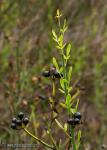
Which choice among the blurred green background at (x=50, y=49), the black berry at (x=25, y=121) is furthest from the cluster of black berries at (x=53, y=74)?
the blurred green background at (x=50, y=49)

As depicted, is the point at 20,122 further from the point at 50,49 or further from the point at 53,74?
the point at 50,49

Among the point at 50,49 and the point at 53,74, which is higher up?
the point at 53,74

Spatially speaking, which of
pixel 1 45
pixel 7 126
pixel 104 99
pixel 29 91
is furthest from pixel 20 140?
pixel 104 99

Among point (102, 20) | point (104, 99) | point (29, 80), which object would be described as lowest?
point (104, 99)

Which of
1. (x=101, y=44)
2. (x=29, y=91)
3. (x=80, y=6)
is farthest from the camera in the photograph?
(x=80, y=6)

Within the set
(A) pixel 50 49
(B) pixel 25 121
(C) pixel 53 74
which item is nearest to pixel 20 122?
(B) pixel 25 121

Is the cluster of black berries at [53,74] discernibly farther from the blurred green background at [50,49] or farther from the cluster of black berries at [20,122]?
the blurred green background at [50,49]

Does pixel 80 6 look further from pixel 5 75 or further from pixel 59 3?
pixel 5 75

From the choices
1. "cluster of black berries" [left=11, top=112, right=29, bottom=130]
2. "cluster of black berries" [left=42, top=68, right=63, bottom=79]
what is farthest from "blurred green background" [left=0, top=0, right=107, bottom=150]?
"cluster of black berries" [left=11, top=112, right=29, bottom=130]
